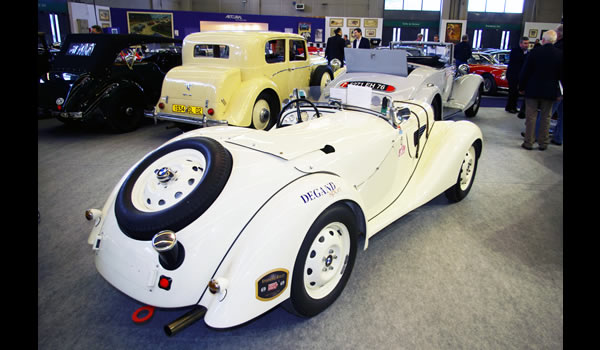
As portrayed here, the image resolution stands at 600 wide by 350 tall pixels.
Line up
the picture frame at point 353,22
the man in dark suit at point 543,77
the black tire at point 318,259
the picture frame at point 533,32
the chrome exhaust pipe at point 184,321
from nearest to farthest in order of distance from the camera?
the chrome exhaust pipe at point 184,321 < the black tire at point 318,259 < the man in dark suit at point 543,77 < the picture frame at point 353,22 < the picture frame at point 533,32

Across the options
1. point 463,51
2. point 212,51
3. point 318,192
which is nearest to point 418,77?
point 212,51

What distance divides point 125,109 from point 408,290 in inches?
234

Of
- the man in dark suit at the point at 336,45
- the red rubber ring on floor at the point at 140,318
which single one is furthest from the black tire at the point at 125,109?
the red rubber ring on floor at the point at 140,318

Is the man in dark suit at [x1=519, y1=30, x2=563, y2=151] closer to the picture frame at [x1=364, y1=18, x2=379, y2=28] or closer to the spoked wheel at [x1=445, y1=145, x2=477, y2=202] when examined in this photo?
the spoked wheel at [x1=445, y1=145, x2=477, y2=202]

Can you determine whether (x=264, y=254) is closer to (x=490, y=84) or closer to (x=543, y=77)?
(x=543, y=77)

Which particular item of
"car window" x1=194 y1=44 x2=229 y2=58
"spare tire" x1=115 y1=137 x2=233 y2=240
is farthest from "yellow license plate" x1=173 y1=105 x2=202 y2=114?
"spare tire" x1=115 y1=137 x2=233 y2=240

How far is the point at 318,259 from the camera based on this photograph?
6.59 feet

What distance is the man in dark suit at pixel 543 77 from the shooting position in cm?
505

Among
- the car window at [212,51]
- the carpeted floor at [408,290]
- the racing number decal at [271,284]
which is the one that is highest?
the car window at [212,51]

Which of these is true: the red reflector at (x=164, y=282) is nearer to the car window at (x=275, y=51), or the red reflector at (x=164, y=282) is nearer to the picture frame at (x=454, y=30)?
the car window at (x=275, y=51)

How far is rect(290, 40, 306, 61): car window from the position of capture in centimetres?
733

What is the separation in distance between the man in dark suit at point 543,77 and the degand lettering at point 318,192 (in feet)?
14.9
